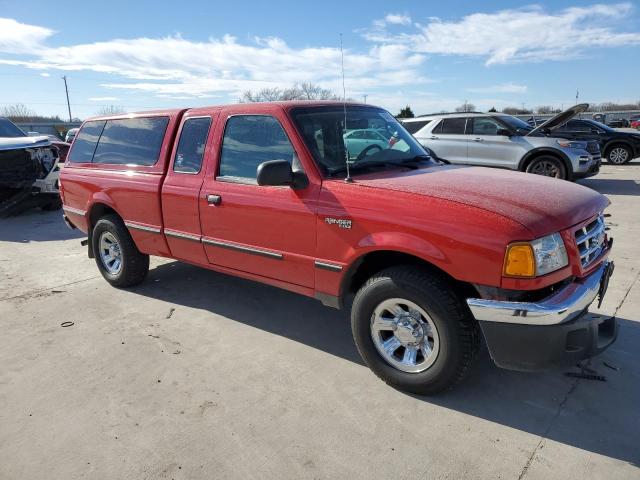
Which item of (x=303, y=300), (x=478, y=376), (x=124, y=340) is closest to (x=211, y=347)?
(x=124, y=340)

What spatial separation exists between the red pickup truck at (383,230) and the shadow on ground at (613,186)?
27.8 feet

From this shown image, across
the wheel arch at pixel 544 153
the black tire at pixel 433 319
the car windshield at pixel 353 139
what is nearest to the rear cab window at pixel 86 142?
the car windshield at pixel 353 139

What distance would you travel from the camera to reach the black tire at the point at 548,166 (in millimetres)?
10227

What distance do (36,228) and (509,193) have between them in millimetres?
8631

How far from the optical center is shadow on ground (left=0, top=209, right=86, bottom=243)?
794 cm

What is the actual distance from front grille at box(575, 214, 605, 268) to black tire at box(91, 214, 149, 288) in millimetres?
4144

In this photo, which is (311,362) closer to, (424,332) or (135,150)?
(424,332)

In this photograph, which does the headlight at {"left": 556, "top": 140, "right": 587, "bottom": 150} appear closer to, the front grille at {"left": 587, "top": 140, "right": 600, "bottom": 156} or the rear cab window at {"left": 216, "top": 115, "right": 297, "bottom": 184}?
the front grille at {"left": 587, "top": 140, "right": 600, "bottom": 156}

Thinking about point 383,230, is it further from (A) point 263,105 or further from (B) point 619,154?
(B) point 619,154

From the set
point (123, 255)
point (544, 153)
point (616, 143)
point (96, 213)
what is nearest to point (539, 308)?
point (123, 255)

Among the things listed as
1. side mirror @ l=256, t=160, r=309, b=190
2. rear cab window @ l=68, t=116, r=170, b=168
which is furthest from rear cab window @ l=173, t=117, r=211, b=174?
side mirror @ l=256, t=160, r=309, b=190

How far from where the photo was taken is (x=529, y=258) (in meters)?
2.52

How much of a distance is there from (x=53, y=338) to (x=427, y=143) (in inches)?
358

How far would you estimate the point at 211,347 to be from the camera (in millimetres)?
3799
